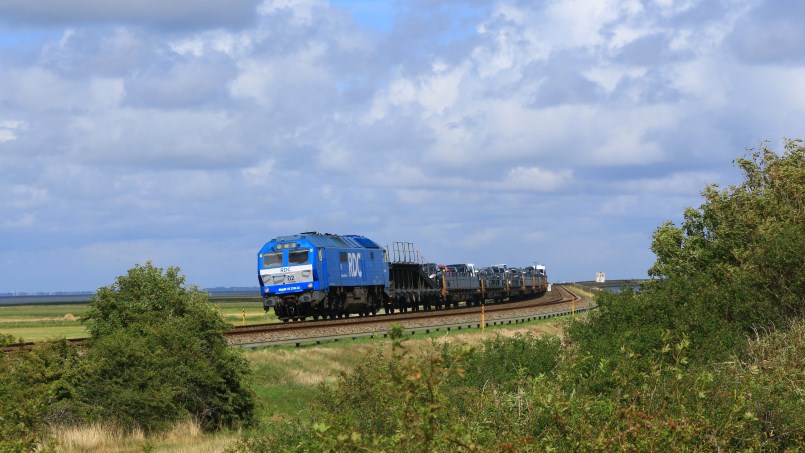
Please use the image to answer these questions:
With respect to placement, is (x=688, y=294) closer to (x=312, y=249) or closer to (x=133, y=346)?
(x=133, y=346)

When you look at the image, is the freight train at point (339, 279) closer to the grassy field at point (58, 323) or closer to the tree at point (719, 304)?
the grassy field at point (58, 323)

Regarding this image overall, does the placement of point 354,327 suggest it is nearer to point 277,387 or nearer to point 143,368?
point 277,387

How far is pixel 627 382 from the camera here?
41.6 feet

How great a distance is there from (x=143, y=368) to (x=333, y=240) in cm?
3022

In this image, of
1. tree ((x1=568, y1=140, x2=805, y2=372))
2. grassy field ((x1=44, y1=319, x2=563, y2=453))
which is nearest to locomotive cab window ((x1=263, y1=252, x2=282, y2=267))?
grassy field ((x1=44, y1=319, x2=563, y2=453))

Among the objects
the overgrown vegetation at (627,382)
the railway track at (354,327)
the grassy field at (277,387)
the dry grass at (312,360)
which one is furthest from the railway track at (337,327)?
the overgrown vegetation at (627,382)

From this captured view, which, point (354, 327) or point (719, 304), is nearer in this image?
point (719, 304)

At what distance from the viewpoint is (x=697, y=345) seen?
811 inches

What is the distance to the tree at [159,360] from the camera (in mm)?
19766

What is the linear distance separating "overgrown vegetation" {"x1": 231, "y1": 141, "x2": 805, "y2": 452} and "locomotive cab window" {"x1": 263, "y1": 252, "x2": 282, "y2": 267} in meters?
23.4

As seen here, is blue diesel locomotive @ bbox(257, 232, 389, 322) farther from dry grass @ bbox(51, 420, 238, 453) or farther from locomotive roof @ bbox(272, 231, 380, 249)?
dry grass @ bbox(51, 420, 238, 453)

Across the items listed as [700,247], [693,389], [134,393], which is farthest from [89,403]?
[700,247]

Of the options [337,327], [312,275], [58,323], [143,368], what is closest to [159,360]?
[143,368]

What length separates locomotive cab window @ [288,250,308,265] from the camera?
47.2 m
